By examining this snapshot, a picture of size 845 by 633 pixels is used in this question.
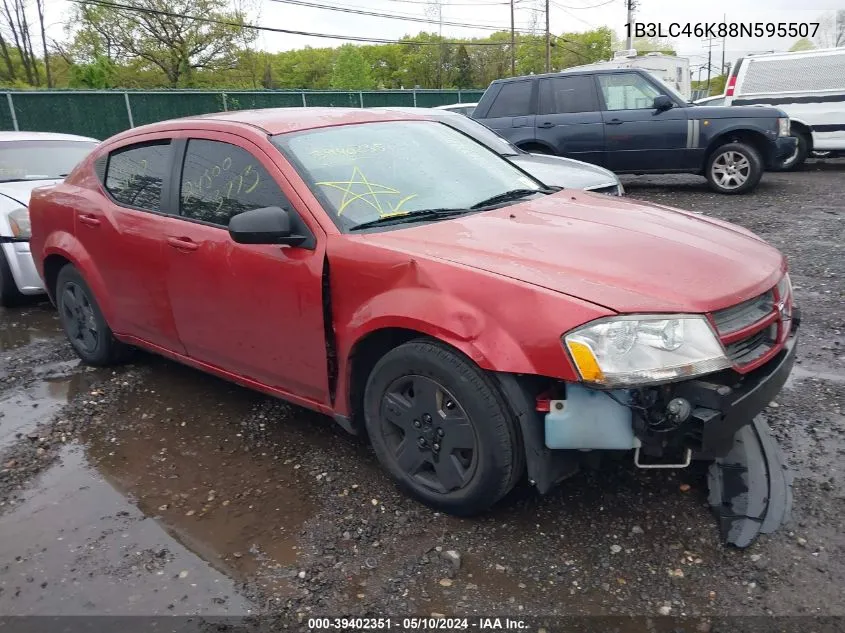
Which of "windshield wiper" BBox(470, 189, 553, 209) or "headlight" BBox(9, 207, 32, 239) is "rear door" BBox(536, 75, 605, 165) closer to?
"windshield wiper" BBox(470, 189, 553, 209)

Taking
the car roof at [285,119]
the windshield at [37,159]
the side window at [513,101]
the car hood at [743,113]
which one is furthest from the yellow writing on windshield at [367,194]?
the car hood at [743,113]

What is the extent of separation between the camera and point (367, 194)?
3.17 metres

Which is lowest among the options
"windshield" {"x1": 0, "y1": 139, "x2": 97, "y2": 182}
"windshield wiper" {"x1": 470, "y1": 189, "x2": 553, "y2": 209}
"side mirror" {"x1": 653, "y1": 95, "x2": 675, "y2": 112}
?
"windshield wiper" {"x1": 470, "y1": 189, "x2": 553, "y2": 209}

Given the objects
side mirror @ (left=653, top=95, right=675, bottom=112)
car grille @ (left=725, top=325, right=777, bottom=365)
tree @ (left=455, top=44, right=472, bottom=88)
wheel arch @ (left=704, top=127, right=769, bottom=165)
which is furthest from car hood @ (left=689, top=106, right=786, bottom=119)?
tree @ (left=455, top=44, right=472, bottom=88)

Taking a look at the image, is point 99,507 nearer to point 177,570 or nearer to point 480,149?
point 177,570

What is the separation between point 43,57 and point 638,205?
4379cm

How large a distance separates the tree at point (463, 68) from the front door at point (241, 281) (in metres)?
60.7

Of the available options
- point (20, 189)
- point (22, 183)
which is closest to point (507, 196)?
point (20, 189)

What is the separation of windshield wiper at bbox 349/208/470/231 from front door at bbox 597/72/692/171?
8.03 metres

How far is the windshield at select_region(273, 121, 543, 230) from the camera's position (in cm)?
313

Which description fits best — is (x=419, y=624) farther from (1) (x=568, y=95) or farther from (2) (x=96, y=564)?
(1) (x=568, y=95)

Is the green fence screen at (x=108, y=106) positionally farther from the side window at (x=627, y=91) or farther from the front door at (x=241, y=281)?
the front door at (x=241, y=281)

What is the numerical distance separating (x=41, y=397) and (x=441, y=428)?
3.08 meters

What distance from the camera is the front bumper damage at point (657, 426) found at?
93.0 inches
